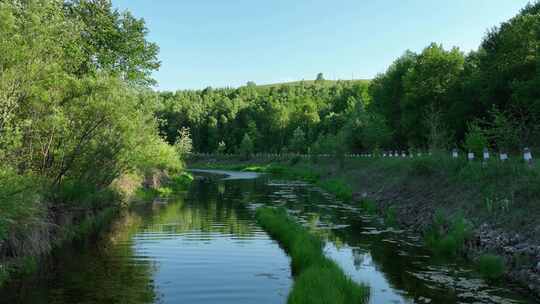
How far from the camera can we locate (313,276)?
16.7m

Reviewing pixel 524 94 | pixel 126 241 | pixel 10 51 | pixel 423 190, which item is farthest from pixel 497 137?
pixel 10 51

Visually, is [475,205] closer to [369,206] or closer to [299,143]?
[369,206]

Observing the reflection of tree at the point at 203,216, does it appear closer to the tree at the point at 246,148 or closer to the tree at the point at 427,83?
the tree at the point at 427,83

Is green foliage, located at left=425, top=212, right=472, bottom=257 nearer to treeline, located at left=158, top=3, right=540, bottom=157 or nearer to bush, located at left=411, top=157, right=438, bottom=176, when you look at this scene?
treeline, located at left=158, top=3, right=540, bottom=157

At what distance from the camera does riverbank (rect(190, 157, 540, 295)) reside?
742 inches

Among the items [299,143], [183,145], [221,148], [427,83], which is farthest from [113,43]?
[221,148]

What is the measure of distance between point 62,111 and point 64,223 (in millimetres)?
6274

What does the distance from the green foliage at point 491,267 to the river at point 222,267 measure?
1.45ft

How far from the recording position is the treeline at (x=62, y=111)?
19.5 meters

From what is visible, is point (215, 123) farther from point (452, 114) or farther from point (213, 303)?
point (213, 303)

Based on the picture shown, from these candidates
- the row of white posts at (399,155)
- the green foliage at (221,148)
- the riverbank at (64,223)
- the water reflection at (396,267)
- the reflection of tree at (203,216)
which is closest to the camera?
the water reflection at (396,267)

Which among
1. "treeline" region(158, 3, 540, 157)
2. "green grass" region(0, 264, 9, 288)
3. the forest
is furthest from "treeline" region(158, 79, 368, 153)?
"green grass" region(0, 264, 9, 288)

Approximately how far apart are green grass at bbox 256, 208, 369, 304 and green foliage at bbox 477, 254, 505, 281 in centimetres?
533

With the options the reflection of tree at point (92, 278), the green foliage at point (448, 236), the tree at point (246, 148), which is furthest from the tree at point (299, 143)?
the reflection of tree at point (92, 278)
